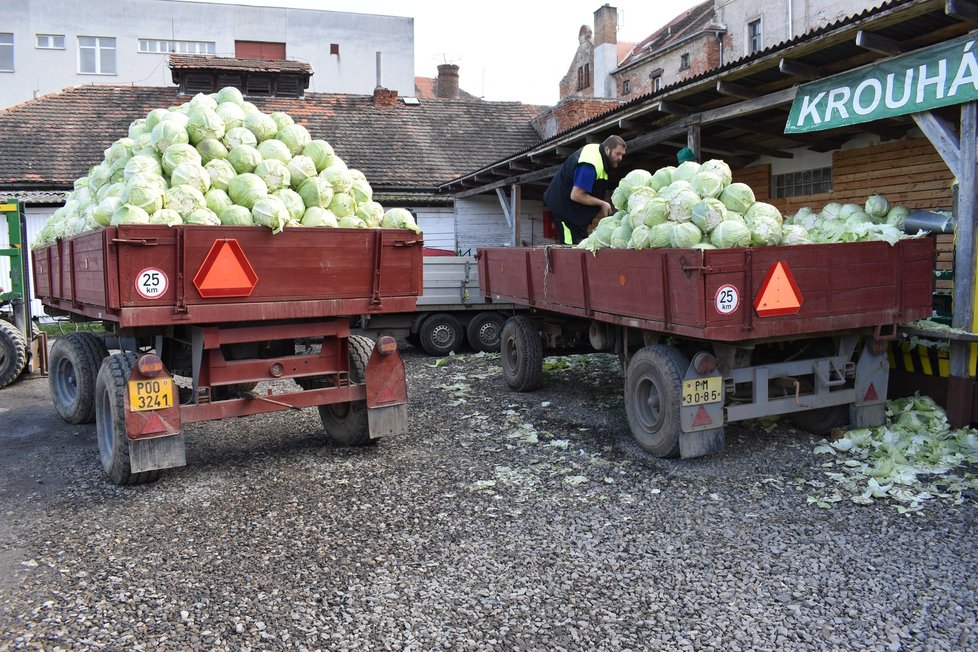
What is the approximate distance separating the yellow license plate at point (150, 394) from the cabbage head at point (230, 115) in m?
2.17

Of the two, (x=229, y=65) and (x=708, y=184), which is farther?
(x=229, y=65)

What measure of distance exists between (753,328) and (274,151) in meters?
3.94

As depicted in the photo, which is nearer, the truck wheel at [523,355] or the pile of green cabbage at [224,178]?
the pile of green cabbage at [224,178]

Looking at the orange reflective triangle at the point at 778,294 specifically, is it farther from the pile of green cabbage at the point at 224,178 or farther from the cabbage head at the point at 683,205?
the pile of green cabbage at the point at 224,178

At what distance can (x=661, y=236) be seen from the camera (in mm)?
5621

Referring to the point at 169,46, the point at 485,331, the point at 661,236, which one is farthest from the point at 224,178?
the point at 169,46

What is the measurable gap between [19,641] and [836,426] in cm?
581

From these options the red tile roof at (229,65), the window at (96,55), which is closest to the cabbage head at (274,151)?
the red tile roof at (229,65)

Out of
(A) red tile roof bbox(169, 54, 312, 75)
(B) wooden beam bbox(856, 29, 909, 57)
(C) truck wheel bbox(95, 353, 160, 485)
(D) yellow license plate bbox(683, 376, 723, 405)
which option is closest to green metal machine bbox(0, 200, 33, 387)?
(C) truck wheel bbox(95, 353, 160, 485)

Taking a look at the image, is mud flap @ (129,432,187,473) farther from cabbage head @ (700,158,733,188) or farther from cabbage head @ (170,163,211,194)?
cabbage head @ (700,158,733,188)

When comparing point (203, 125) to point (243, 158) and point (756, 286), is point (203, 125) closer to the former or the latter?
point (243, 158)

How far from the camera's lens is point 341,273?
18.1 feet

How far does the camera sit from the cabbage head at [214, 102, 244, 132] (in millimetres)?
5895

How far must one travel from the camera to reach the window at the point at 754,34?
33.1 metres
